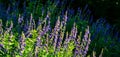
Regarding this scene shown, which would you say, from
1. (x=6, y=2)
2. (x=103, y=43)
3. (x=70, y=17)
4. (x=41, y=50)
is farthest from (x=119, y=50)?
(x=6, y=2)

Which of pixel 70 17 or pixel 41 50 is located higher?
pixel 70 17

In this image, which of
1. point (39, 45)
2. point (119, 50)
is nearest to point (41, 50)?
point (39, 45)

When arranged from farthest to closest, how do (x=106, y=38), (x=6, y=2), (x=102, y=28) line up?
(x=6, y=2)
(x=102, y=28)
(x=106, y=38)

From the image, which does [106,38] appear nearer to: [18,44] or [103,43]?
[103,43]

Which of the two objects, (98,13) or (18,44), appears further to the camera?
(98,13)

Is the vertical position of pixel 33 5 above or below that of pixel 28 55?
above

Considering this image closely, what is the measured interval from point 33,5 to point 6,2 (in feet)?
5.08

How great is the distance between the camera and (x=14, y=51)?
4457mm

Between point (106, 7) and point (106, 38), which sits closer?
point (106, 38)

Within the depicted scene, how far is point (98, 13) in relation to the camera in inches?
355

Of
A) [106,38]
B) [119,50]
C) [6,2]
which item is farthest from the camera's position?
[6,2]

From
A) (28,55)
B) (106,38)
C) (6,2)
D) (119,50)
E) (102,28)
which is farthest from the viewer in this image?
(6,2)

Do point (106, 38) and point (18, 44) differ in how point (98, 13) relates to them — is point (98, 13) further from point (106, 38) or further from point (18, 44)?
point (18, 44)

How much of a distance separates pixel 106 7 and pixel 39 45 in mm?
4850
